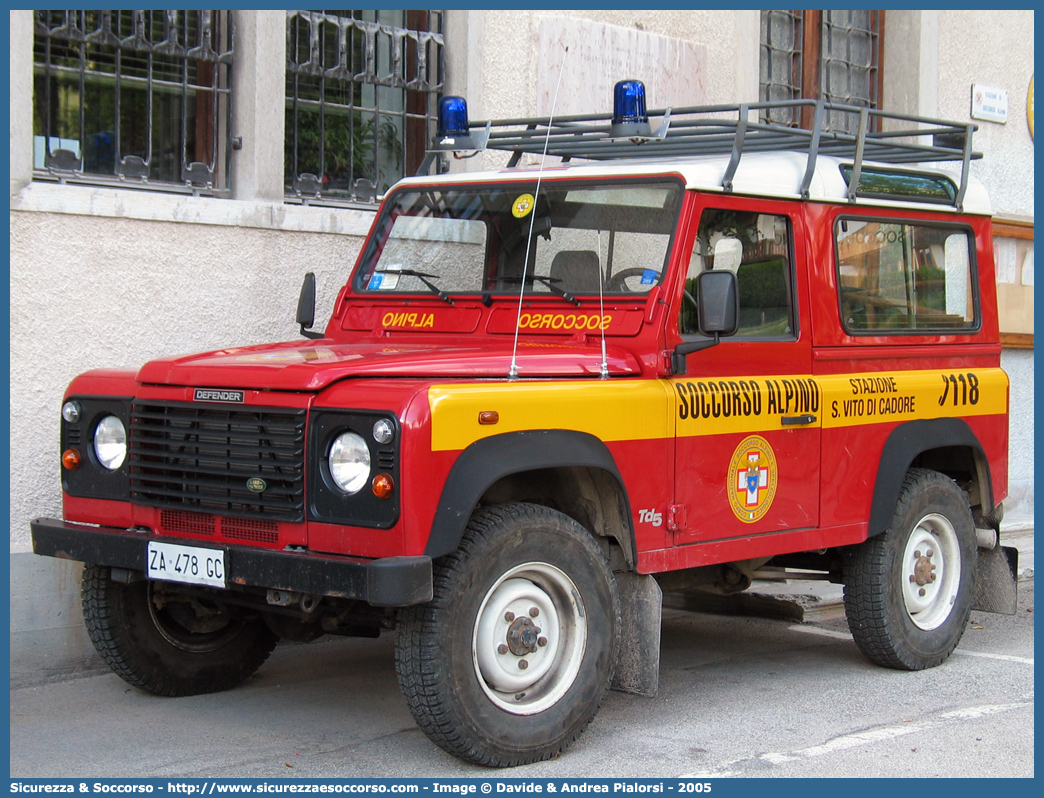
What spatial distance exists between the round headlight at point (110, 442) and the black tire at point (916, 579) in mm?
3364

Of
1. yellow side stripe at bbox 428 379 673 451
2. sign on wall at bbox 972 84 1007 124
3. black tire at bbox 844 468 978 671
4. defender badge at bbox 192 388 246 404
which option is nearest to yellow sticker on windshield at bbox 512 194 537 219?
yellow side stripe at bbox 428 379 673 451

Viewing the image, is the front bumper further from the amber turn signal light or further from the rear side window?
the rear side window

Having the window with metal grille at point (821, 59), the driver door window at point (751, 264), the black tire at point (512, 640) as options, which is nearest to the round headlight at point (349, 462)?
the black tire at point (512, 640)

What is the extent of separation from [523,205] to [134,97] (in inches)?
99.5

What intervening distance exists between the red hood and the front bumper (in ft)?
1.92

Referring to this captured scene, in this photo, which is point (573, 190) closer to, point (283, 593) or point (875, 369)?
point (875, 369)

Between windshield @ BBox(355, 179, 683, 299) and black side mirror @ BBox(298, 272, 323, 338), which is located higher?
windshield @ BBox(355, 179, 683, 299)

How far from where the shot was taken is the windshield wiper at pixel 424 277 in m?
5.88

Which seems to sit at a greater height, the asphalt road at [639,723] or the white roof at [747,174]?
the white roof at [747,174]

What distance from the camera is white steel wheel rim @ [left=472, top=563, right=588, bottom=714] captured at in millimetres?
4691

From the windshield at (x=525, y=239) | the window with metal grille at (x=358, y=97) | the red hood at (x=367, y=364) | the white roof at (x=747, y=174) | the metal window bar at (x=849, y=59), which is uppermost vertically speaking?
the metal window bar at (x=849, y=59)

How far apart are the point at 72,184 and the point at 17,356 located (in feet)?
3.32

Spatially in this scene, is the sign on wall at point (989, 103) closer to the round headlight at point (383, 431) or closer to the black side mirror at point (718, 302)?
the black side mirror at point (718, 302)
